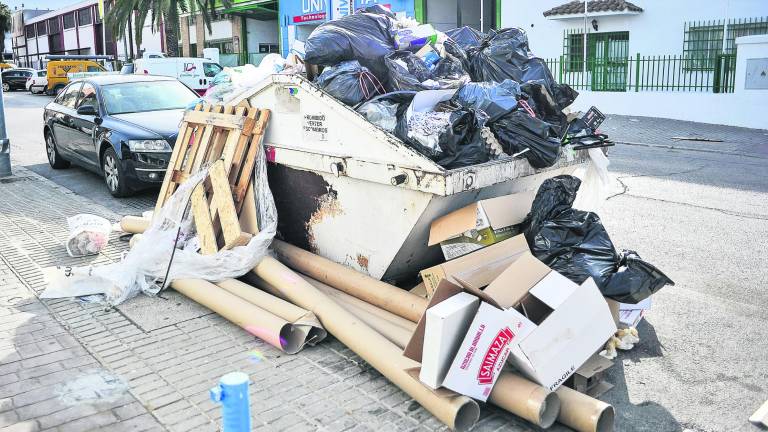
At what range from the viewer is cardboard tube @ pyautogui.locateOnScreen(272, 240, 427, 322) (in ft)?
13.4

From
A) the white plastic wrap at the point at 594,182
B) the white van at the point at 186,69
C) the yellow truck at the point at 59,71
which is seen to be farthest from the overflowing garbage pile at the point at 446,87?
the yellow truck at the point at 59,71

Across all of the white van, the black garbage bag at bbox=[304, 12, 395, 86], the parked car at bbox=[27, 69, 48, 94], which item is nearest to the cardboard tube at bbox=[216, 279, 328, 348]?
the black garbage bag at bbox=[304, 12, 395, 86]

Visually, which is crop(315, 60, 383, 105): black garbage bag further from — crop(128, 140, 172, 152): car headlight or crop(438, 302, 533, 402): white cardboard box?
crop(128, 140, 172, 152): car headlight

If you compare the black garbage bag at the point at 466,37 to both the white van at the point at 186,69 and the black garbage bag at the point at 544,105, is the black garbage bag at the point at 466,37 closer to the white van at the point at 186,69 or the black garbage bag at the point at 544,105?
the black garbage bag at the point at 544,105

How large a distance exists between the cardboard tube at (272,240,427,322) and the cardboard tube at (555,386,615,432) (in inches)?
42.2

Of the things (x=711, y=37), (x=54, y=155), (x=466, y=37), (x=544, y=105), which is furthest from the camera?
(x=711, y=37)

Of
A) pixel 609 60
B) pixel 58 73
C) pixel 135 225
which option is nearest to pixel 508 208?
pixel 135 225

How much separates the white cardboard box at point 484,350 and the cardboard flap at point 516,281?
29cm

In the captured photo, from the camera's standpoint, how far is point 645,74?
19.1 meters

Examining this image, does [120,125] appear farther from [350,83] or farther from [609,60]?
[609,60]

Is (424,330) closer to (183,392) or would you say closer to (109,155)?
(183,392)

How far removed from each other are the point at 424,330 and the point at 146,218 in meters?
4.05

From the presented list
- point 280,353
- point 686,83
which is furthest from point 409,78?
point 686,83

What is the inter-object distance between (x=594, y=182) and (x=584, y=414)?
2.56 metres
